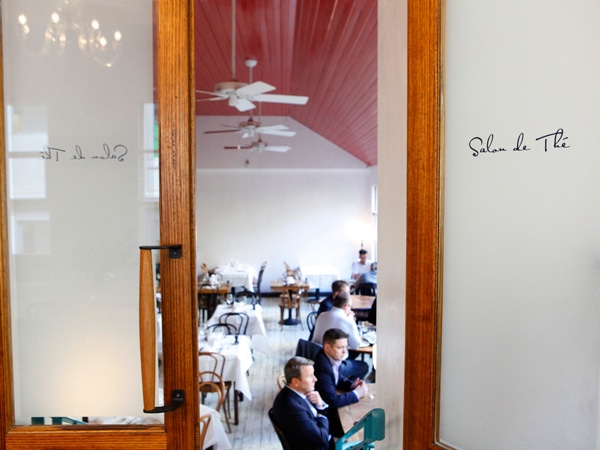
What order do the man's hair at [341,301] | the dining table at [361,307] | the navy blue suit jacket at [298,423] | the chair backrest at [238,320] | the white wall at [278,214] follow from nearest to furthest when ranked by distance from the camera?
the navy blue suit jacket at [298,423] < the man's hair at [341,301] < the chair backrest at [238,320] < the dining table at [361,307] < the white wall at [278,214]

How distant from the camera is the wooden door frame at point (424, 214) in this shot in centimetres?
82

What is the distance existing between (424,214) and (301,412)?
206cm

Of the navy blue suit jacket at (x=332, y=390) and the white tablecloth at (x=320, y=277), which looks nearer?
the navy blue suit jacket at (x=332, y=390)

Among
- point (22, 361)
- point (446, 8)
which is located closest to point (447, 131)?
point (446, 8)

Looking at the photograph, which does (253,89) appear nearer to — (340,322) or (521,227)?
(340,322)

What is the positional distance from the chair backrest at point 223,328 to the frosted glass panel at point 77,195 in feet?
11.6

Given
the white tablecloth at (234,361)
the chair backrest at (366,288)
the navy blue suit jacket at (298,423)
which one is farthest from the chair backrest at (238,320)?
the navy blue suit jacket at (298,423)

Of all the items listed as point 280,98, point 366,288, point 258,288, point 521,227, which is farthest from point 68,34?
point 258,288

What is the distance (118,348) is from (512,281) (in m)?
0.80

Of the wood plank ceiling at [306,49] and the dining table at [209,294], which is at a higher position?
Result: the wood plank ceiling at [306,49]

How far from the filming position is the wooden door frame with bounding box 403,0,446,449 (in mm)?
821

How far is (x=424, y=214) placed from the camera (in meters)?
0.84

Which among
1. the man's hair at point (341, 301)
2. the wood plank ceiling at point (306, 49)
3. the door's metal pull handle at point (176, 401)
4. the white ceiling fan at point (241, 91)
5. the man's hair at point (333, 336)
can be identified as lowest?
the man's hair at point (333, 336)

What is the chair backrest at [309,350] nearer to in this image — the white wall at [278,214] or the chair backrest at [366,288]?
the chair backrest at [366,288]
